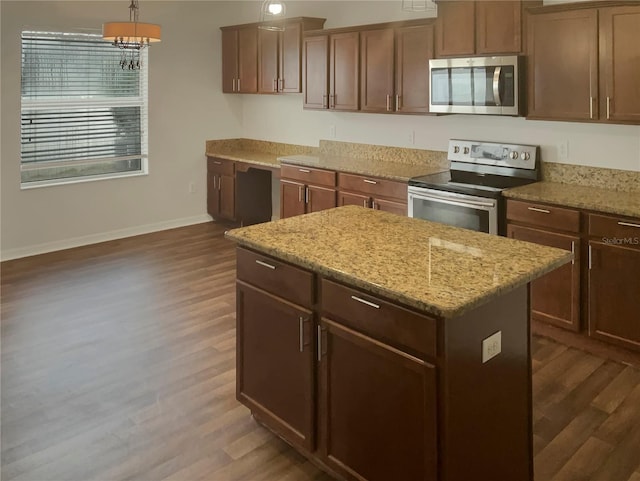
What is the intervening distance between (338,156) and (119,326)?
2.89 metres

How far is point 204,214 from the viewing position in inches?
283

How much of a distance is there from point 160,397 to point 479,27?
324 cm

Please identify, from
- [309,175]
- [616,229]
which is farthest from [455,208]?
[309,175]

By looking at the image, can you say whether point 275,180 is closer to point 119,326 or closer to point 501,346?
point 119,326

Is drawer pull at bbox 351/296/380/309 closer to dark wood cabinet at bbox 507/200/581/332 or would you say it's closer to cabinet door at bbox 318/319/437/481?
cabinet door at bbox 318/319/437/481

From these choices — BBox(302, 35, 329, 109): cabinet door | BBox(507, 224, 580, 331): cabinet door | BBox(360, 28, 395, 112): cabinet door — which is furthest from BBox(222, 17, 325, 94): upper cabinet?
BBox(507, 224, 580, 331): cabinet door

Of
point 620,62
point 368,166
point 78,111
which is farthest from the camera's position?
point 78,111

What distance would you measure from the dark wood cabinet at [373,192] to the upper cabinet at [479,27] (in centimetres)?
108

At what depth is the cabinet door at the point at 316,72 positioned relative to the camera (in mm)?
5512

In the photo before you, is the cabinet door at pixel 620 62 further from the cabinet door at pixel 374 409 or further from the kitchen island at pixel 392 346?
the cabinet door at pixel 374 409

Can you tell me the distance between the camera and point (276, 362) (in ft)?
8.38

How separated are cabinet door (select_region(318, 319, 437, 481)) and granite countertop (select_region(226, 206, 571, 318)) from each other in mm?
224

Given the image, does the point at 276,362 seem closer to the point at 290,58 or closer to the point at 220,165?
the point at 290,58

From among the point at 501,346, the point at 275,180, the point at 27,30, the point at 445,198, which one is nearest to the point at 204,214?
the point at 275,180
